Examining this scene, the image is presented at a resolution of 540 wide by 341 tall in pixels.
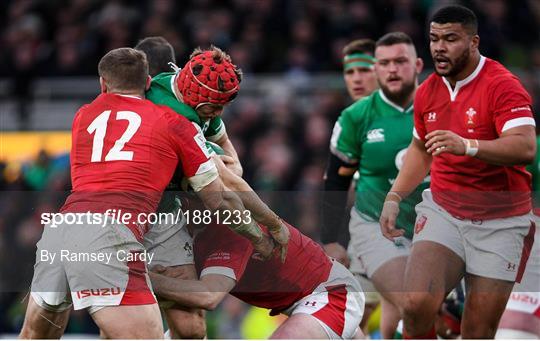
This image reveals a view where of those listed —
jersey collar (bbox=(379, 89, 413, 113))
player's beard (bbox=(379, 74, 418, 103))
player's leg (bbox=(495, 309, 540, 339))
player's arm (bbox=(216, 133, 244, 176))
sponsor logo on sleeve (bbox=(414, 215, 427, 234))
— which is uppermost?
player's beard (bbox=(379, 74, 418, 103))

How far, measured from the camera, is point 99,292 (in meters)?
5.51

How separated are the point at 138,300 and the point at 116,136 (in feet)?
2.68

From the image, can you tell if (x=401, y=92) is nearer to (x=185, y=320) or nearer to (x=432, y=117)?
(x=432, y=117)

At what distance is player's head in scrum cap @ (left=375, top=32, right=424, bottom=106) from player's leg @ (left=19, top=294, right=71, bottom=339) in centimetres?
286

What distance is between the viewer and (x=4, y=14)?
630 inches

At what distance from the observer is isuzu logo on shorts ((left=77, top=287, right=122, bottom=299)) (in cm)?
551

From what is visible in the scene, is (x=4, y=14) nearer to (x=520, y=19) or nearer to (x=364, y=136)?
(x=520, y=19)

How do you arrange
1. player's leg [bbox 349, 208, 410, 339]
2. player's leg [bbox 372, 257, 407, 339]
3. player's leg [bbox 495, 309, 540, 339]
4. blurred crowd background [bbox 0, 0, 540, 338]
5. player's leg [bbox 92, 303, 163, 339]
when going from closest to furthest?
player's leg [bbox 92, 303, 163, 339] → player's leg [bbox 372, 257, 407, 339] → player's leg [bbox 349, 208, 410, 339] → player's leg [bbox 495, 309, 540, 339] → blurred crowd background [bbox 0, 0, 540, 338]

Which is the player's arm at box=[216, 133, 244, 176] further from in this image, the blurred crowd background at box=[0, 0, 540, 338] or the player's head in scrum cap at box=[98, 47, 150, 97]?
the blurred crowd background at box=[0, 0, 540, 338]

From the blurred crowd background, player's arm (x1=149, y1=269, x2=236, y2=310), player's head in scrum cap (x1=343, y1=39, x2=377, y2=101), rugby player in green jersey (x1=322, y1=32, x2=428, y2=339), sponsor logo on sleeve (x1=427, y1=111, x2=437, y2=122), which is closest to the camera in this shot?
player's arm (x1=149, y1=269, x2=236, y2=310)

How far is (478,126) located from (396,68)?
4.79 ft

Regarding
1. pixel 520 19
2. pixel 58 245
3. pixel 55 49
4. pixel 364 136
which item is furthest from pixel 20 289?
pixel 520 19

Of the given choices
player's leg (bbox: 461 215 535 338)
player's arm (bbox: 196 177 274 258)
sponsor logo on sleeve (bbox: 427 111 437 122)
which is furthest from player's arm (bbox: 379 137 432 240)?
player's arm (bbox: 196 177 274 258)

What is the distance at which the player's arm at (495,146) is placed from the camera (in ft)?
19.3
